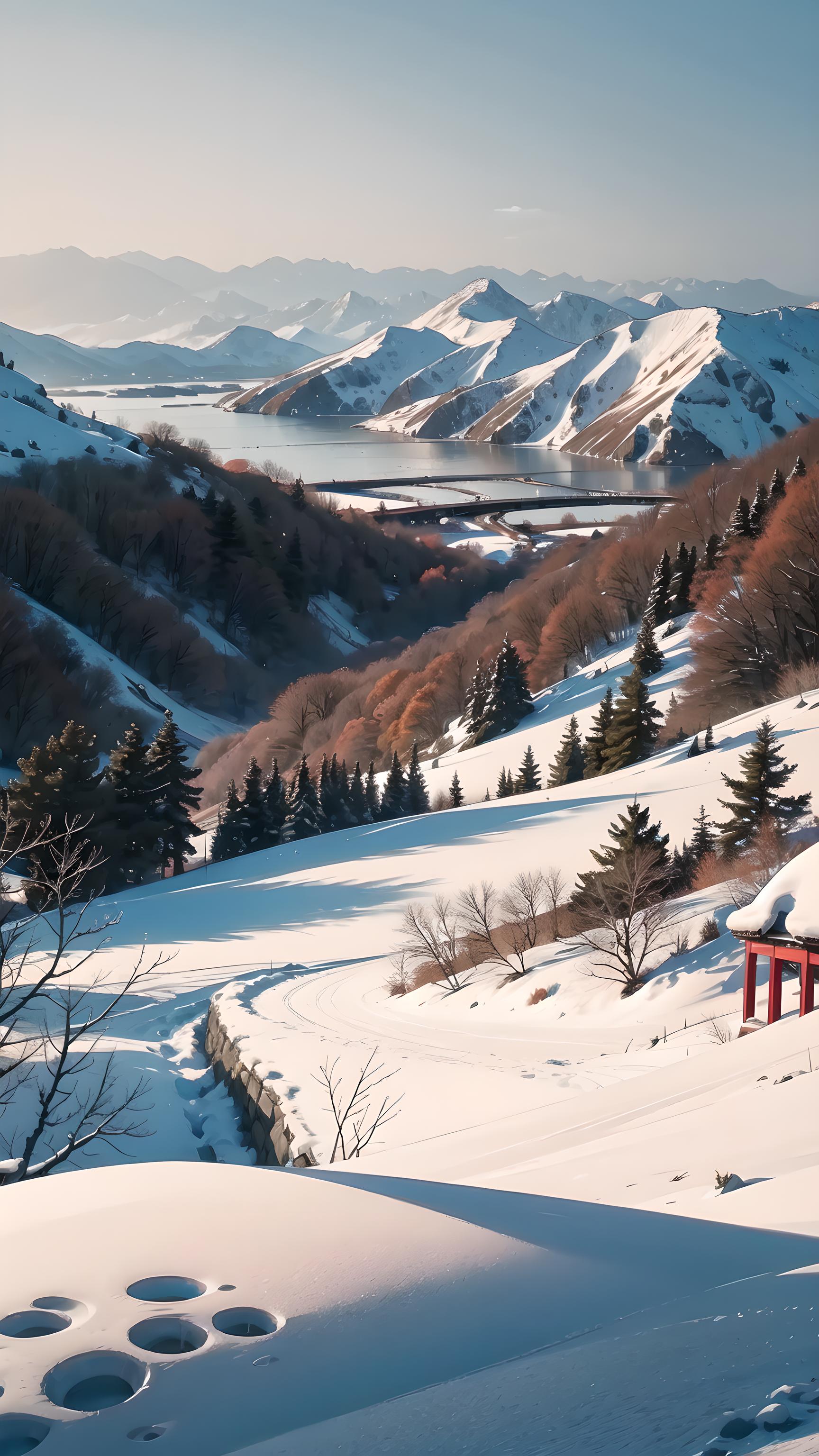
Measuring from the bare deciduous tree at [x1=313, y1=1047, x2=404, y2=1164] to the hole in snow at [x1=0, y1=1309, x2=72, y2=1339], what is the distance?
993cm

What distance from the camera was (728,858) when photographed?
25.2 metres

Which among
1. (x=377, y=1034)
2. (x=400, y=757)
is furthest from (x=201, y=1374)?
(x=400, y=757)

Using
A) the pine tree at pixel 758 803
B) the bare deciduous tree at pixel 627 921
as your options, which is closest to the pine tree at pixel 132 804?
the bare deciduous tree at pixel 627 921

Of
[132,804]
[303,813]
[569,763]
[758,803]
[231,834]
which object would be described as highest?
[132,804]

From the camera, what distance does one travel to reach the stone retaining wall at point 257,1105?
1508cm

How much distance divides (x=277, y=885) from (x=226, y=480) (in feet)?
284

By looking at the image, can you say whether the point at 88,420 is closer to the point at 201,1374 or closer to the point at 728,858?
the point at 728,858

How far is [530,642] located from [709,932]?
50.4 m

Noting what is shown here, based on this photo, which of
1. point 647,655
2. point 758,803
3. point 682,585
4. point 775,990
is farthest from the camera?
point 682,585

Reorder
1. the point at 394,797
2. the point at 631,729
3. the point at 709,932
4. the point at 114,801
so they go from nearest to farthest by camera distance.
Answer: the point at 709,932, the point at 114,801, the point at 631,729, the point at 394,797

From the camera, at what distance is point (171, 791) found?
41.1 meters

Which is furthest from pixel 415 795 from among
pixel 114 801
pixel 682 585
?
pixel 682 585

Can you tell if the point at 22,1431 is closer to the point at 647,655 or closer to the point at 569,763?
the point at 569,763

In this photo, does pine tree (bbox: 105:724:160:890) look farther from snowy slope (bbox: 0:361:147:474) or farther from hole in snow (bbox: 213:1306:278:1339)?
snowy slope (bbox: 0:361:147:474)
